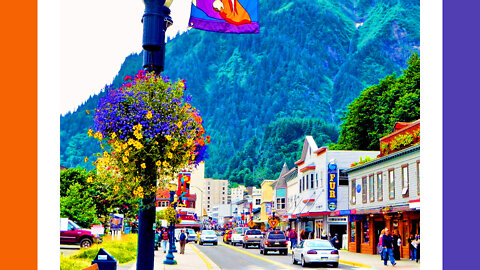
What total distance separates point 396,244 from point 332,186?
22.2 m

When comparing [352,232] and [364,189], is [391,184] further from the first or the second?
[352,232]

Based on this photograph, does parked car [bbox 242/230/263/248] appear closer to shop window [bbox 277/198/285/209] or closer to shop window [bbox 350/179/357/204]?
shop window [bbox 350/179/357/204]

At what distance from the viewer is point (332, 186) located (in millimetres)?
59438

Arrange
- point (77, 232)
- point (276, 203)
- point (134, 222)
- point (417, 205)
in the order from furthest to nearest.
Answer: point (276, 203), point (134, 222), point (77, 232), point (417, 205)

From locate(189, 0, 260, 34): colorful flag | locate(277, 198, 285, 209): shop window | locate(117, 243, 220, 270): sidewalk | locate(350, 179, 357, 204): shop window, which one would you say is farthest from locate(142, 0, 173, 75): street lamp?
locate(277, 198, 285, 209): shop window

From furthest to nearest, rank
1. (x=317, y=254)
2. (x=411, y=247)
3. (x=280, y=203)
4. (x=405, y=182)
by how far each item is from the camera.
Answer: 1. (x=280, y=203)
2. (x=405, y=182)
3. (x=411, y=247)
4. (x=317, y=254)

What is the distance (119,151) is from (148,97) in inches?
40.5

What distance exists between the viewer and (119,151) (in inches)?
405

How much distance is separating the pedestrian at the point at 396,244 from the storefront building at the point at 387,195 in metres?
0.40

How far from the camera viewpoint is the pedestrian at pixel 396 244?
3683cm

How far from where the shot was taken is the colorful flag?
12.9 m

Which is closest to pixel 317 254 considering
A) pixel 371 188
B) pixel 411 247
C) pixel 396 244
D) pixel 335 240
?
pixel 411 247
